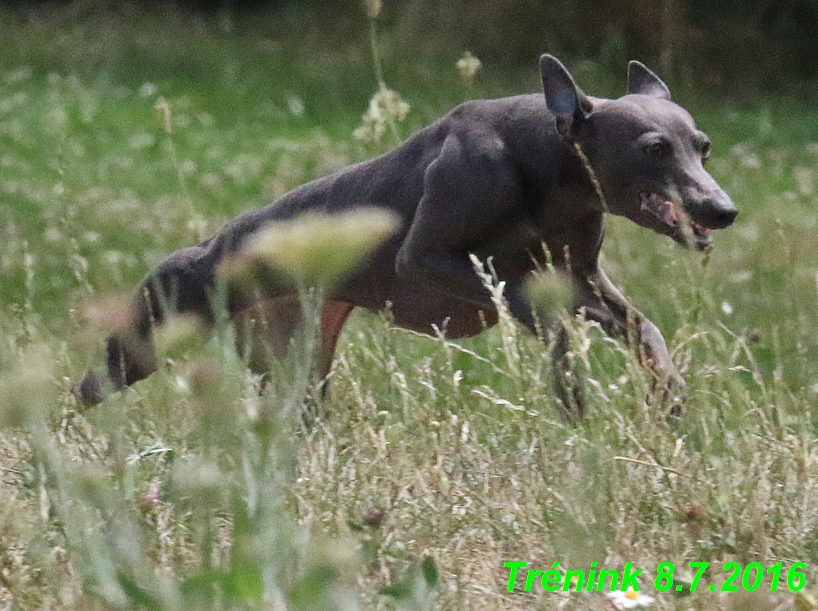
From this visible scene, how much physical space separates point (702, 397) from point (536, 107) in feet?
2.86

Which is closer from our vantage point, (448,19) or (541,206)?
(541,206)

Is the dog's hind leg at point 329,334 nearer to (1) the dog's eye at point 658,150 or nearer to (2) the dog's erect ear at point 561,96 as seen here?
(2) the dog's erect ear at point 561,96

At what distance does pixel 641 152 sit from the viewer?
3.34m

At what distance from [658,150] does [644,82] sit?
53 centimetres

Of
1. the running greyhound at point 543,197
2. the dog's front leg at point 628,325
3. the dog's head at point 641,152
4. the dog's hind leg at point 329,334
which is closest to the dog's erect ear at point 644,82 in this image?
the running greyhound at point 543,197

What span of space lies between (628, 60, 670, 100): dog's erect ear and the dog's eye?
0.44 meters

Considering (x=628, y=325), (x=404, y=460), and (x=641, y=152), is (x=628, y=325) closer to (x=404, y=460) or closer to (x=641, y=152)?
(x=641, y=152)

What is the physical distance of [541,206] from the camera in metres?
3.48

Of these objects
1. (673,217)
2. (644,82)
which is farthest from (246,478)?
(644,82)

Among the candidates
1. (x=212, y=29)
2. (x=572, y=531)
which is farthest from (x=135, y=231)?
(x=212, y=29)

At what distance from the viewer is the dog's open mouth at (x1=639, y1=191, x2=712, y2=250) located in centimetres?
315

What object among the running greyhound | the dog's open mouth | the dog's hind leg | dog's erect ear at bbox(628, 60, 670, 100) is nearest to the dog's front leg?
the running greyhound

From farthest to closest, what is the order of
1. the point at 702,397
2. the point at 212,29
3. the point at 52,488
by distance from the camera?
the point at 212,29 < the point at 702,397 < the point at 52,488

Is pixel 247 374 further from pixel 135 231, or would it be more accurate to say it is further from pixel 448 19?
pixel 448 19
